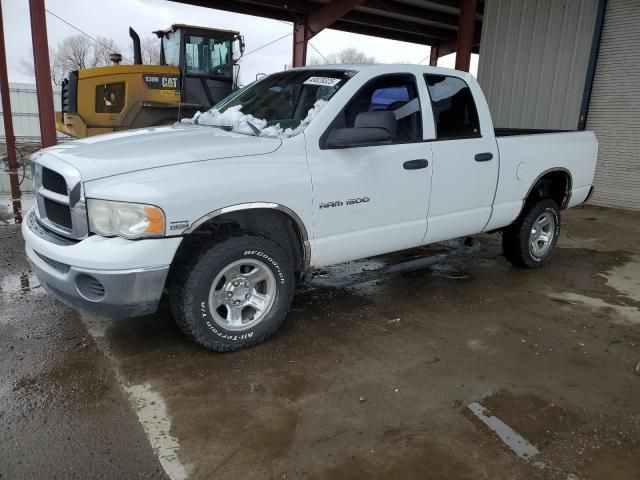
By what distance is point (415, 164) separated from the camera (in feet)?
13.4

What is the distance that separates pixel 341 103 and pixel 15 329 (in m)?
2.98

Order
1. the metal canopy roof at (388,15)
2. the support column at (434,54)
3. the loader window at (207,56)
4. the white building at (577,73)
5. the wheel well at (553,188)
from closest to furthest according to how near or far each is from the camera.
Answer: the wheel well at (553,188) → the white building at (577,73) → the loader window at (207,56) → the metal canopy roof at (388,15) → the support column at (434,54)

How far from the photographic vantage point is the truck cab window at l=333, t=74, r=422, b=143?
4.07 m

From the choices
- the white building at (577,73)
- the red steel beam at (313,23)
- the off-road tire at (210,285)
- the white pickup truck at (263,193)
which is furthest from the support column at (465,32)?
the off-road tire at (210,285)

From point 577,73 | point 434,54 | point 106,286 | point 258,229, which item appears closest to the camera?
point 106,286

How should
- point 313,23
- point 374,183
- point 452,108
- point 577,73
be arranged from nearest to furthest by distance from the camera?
point 374,183, point 452,108, point 577,73, point 313,23

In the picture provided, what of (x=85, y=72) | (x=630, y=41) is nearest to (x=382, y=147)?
(x=630, y=41)

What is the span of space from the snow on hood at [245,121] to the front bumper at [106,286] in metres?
1.18

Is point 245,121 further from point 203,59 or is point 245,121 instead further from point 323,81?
point 203,59

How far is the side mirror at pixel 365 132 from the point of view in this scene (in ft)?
11.7

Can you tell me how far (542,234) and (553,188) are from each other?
563mm

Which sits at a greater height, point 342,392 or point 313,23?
point 313,23

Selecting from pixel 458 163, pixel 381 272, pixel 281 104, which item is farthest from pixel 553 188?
pixel 281 104

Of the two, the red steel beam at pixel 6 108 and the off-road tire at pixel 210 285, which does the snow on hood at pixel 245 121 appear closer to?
the off-road tire at pixel 210 285
